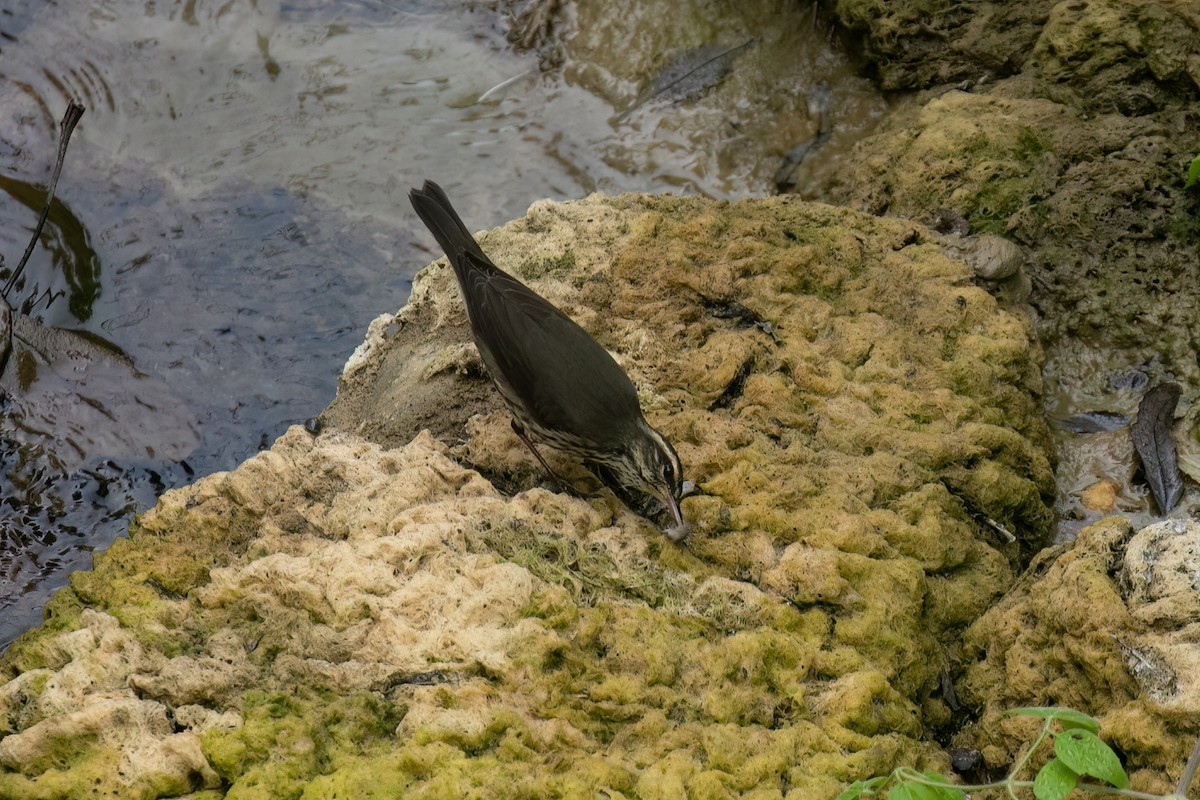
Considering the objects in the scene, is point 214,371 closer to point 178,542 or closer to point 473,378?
point 473,378

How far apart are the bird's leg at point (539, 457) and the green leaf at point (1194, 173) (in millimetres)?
3517

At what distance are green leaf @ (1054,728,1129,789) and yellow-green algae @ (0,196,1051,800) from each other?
2.02 feet

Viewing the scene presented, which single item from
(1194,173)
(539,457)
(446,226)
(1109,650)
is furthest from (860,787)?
(1194,173)

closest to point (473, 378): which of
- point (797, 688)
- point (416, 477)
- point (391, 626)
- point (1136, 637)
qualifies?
point (416, 477)

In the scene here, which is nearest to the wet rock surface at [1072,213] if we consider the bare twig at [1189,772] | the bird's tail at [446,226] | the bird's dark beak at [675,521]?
the bare twig at [1189,772]

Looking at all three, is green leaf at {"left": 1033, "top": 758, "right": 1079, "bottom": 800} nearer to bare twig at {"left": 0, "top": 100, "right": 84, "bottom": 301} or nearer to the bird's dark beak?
the bird's dark beak

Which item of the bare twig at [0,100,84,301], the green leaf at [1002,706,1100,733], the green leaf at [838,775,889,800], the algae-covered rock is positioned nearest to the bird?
the algae-covered rock

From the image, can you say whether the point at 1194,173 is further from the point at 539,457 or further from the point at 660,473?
the point at 539,457

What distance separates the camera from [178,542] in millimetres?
3529

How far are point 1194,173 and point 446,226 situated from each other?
3.62m

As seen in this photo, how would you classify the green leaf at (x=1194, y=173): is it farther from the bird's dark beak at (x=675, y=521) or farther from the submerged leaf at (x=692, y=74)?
the bird's dark beak at (x=675, y=521)

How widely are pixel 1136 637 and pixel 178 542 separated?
9.72ft

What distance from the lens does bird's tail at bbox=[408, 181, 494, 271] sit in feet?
15.5

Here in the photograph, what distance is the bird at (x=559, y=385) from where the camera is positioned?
4.02 meters
